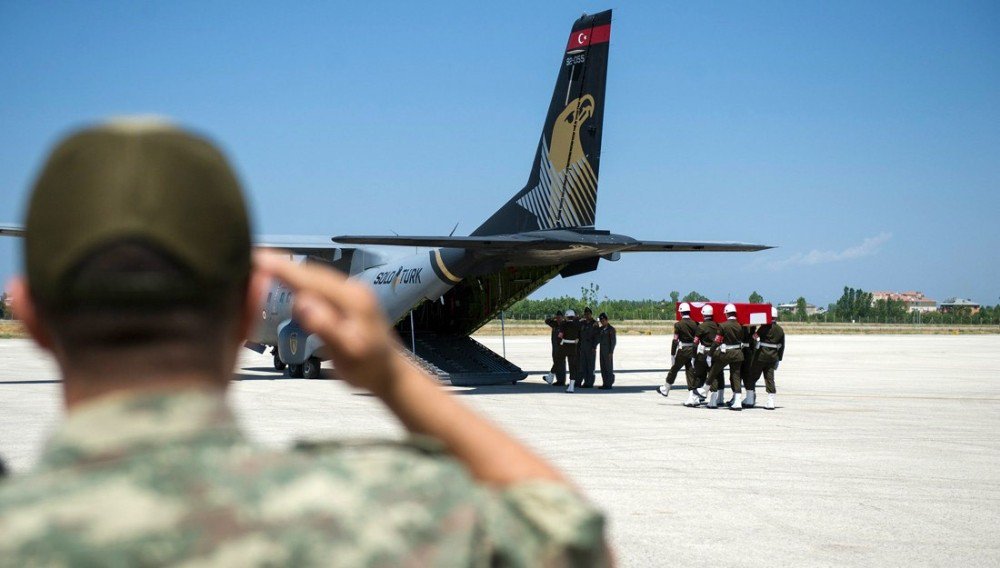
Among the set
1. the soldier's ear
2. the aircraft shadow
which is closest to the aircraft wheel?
the aircraft shadow

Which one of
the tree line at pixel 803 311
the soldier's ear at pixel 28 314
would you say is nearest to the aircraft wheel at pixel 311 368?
the soldier's ear at pixel 28 314

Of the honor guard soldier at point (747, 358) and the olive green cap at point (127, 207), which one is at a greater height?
the olive green cap at point (127, 207)

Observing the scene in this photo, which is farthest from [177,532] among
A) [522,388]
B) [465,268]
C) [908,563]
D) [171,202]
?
[522,388]

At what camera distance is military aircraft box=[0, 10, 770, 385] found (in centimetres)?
1647

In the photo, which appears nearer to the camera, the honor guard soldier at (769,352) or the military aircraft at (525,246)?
the honor guard soldier at (769,352)

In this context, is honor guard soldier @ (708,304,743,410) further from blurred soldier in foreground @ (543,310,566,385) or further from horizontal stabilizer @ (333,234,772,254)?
blurred soldier in foreground @ (543,310,566,385)

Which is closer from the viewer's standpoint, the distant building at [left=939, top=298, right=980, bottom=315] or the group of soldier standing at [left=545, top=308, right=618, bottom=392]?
the group of soldier standing at [left=545, top=308, right=618, bottom=392]

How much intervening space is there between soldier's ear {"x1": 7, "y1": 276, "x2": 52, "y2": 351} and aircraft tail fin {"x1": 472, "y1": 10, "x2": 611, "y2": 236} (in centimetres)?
1659

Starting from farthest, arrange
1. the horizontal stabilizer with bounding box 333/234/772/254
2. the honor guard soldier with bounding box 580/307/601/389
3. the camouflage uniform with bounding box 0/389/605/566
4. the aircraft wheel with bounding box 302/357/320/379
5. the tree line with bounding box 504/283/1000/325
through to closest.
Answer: the tree line with bounding box 504/283/1000/325 → the aircraft wheel with bounding box 302/357/320/379 → the honor guard soldier with bounding box 580/307/601/389 → the horizontal stabilizer with bounding box 333/234/772/254 → the camouflage uniform with bounding box 0/389/605/566

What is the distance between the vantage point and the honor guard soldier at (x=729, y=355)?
1549 centimetres

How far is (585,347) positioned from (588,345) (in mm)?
91

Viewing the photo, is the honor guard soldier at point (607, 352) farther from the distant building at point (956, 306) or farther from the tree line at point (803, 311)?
the distant building at point (956, 306)

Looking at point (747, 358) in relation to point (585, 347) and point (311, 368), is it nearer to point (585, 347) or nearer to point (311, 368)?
point (585, 347)

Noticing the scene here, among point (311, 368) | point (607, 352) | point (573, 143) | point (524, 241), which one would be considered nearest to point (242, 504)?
point (524, 241)
